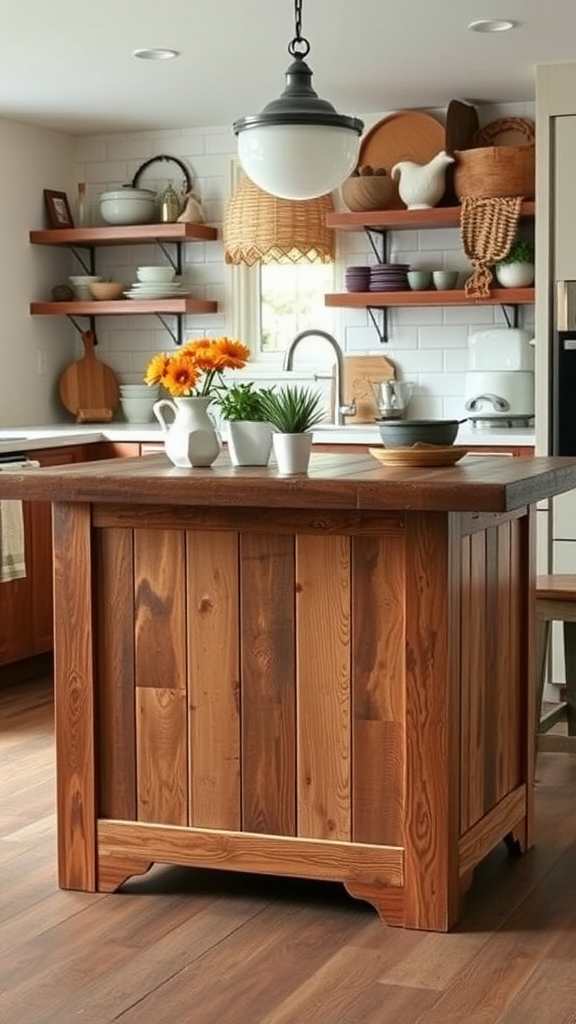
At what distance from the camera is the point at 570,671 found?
15.0 feet

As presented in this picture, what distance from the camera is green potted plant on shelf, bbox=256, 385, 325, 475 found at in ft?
11.1

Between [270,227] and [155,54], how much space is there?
109 cm

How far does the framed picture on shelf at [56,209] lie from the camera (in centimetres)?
689

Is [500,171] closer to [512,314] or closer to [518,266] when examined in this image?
[518,266]

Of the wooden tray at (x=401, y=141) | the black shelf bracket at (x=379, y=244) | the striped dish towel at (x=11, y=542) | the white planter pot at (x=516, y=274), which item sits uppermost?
the wooden tray at (x=401, y=141)

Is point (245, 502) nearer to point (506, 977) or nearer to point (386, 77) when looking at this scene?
point (506, 977)

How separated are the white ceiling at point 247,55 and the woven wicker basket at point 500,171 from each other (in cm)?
27

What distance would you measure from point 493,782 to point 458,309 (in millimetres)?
3144

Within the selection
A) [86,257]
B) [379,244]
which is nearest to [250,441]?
[379,244]

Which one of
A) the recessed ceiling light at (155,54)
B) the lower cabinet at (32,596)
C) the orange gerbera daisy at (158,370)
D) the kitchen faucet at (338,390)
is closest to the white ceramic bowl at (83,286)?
the lower cabinet at (32,596)

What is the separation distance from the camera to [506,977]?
298cm

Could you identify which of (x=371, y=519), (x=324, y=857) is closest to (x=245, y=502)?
(x=371, y=519)

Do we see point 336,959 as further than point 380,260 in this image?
No

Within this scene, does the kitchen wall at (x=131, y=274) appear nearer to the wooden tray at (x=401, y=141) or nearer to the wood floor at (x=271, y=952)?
the wooden tray at (x=401, y=141)
